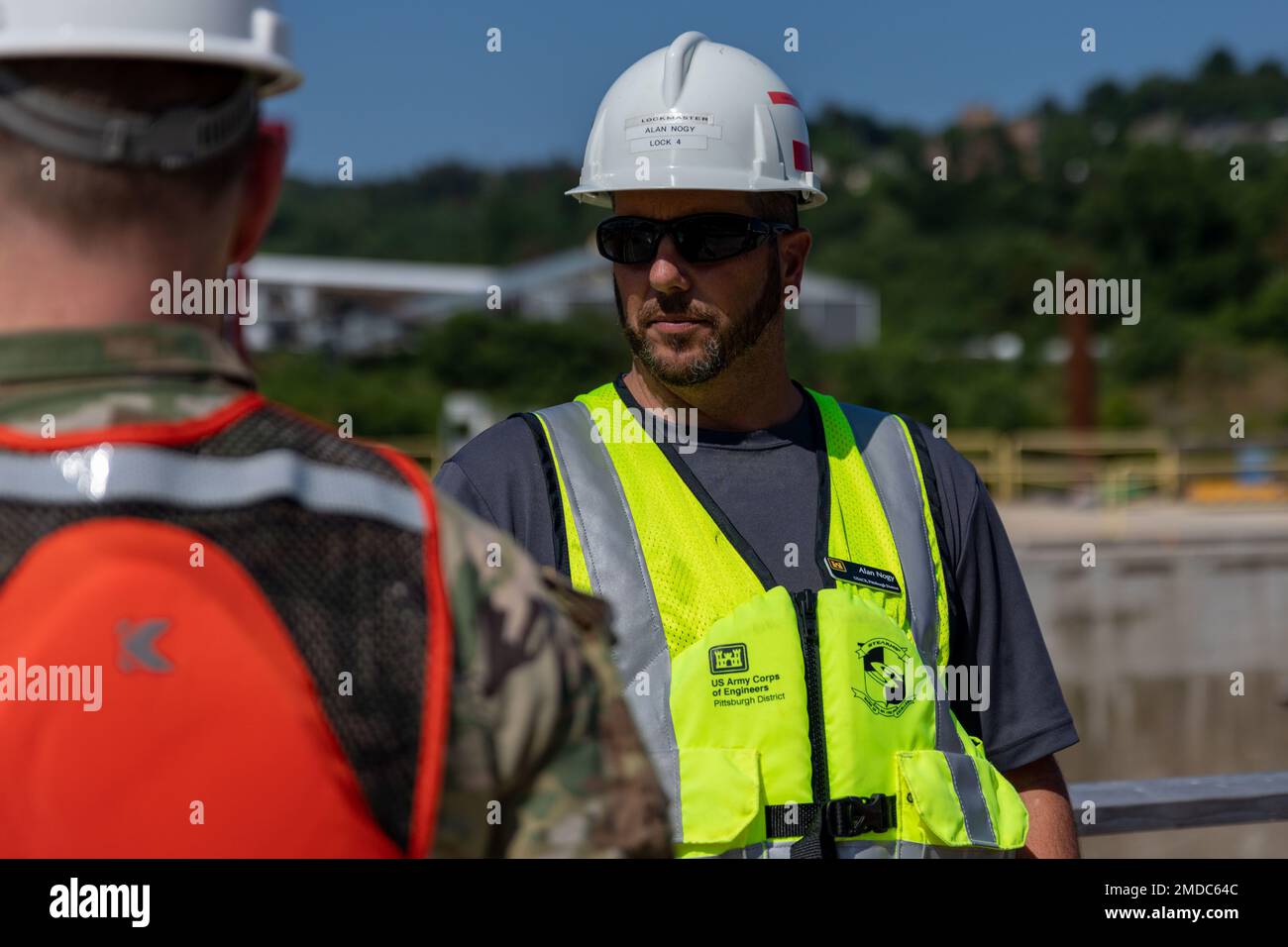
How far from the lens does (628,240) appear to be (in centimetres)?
300

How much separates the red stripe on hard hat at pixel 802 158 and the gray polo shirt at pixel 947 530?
61 centimetres

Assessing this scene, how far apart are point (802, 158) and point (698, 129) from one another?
25 cm

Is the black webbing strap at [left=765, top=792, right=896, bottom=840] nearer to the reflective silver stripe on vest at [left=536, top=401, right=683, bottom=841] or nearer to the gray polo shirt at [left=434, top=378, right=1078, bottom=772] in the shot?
the reflective silver stripe on vest at [left=536, top=401, right=683, bottom=841]

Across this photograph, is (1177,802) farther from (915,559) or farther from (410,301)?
(410,301)

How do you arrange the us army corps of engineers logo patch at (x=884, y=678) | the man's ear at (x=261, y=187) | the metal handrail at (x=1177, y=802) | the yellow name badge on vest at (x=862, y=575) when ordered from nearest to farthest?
the man's ear at (x=261, y=187)
the us army corps of engineers logo patch at (x=884, y=678)
the yellow name badge on vest at (x=862, y=575)
the metal handrail at (x=1177, y=802)

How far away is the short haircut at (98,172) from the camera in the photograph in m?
1.27

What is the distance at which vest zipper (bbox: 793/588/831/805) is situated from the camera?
2486 millimetres

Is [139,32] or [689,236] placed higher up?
[689,236]

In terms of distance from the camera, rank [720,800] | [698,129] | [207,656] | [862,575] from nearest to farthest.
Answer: [207,656], [720,800], [862,575], [698,129]

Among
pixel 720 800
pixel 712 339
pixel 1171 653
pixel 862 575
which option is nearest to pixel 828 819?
pixel 720 800

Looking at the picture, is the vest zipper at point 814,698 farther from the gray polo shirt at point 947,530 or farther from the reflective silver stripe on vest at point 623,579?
the reflective silver stripe on vest at point 623,579

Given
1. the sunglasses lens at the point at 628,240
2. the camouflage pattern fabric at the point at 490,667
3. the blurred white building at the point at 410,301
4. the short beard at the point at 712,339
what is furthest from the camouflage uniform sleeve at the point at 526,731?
the blurred white building at the point at 410,301

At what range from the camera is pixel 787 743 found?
2.47 meters

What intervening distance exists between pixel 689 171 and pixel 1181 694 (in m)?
9.69
